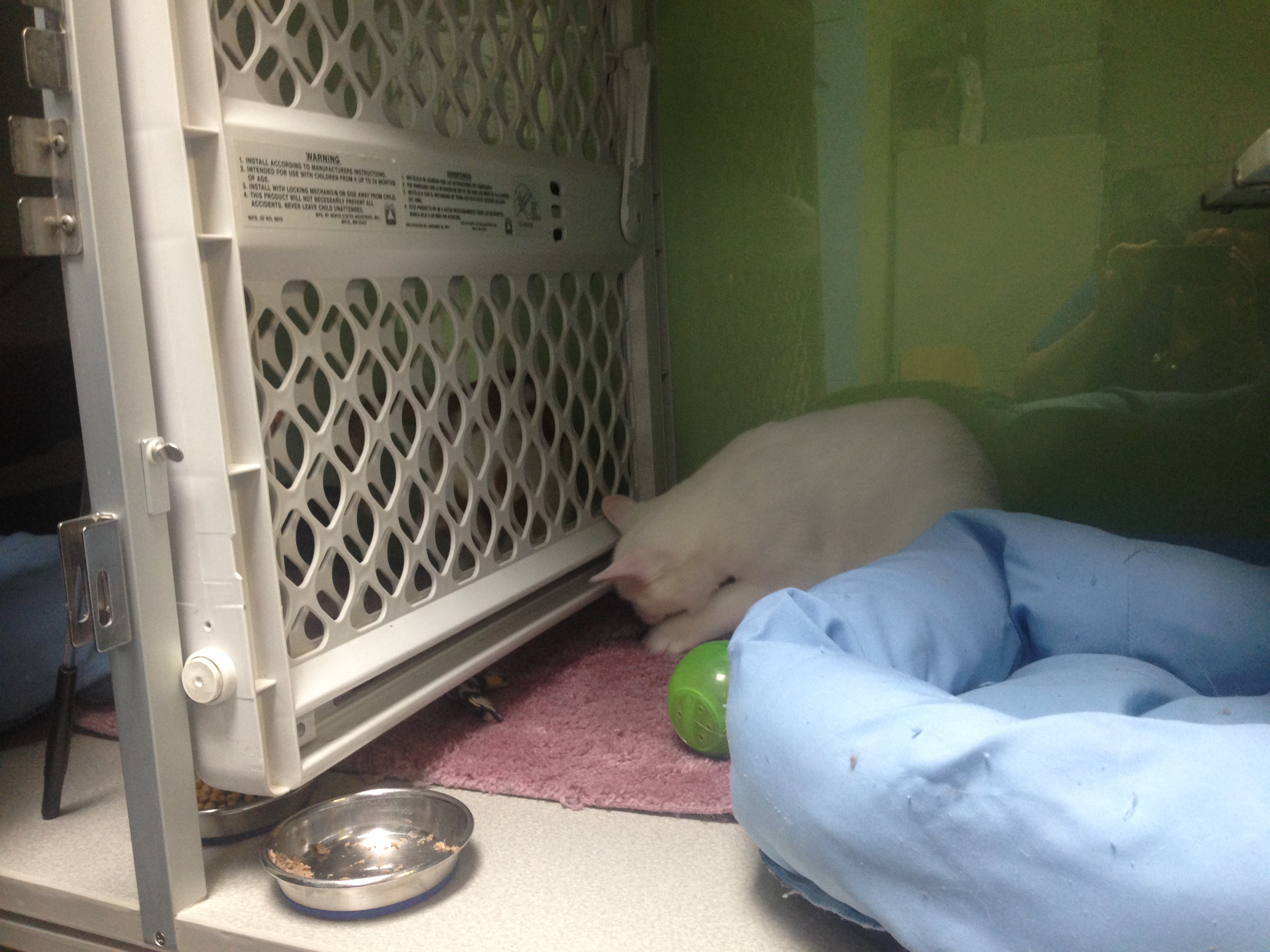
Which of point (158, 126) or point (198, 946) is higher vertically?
point (158, 126)

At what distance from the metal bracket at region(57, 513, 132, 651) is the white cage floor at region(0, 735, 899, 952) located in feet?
0.84

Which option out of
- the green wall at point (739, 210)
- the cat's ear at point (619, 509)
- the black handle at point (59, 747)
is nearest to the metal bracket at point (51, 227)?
the black handle at point (59, 747)

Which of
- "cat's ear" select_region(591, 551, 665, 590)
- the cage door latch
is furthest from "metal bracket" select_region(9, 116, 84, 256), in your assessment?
the cage door latch

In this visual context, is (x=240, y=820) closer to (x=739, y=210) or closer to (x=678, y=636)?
(x=678, y=636)

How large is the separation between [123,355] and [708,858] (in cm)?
65

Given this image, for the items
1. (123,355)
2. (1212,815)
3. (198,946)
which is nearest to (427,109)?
(123,355)

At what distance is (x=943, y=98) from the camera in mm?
1332

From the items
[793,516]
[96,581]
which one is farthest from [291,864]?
[793,516]

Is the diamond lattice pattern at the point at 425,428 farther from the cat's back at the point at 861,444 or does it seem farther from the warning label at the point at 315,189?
the cat's back at the point at 861,444

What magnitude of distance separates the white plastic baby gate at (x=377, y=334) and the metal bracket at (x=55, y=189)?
0.15 feet

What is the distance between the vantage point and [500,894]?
2.65ft

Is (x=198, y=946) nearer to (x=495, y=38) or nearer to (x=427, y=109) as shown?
(x=427, y=109)

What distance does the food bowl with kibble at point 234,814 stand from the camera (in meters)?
0.89

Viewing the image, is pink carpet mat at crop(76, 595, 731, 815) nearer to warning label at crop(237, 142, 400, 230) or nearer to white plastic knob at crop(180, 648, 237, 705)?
white plastic knob at crop(180, 648, 237, 705)
